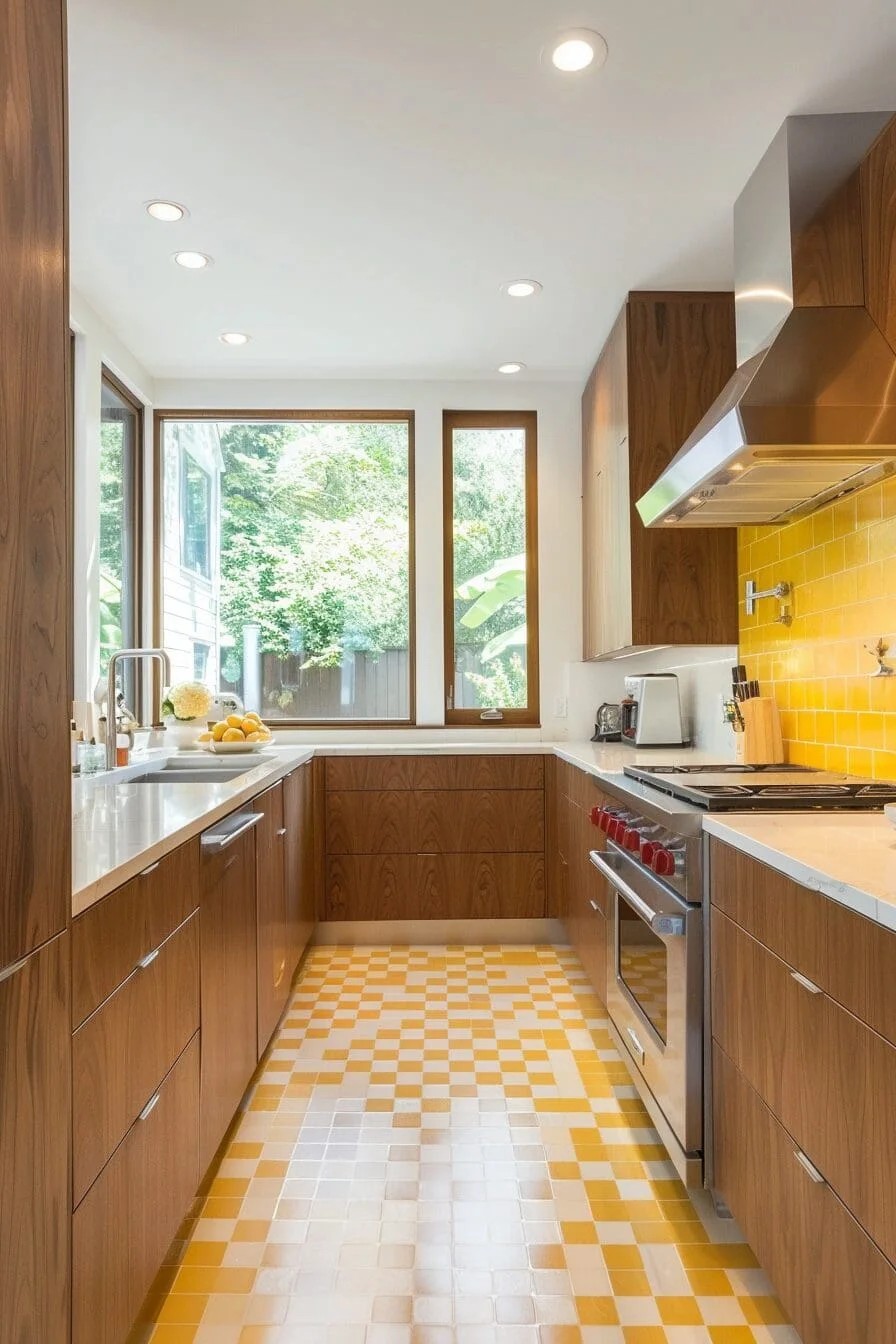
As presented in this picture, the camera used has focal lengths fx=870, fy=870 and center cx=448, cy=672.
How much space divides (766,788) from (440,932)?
6.93 feet

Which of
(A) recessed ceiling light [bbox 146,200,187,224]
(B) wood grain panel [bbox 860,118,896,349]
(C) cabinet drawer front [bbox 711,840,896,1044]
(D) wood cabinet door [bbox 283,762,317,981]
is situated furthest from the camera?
(D) wood cabinet door [bbox 283,762,317,981]

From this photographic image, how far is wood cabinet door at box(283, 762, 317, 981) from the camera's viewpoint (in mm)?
2977

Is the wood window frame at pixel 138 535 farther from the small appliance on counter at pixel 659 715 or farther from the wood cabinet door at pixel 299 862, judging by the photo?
the small appliance on counter at pixel 659 715

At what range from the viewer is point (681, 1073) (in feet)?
5.95

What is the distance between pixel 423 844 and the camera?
146 inches

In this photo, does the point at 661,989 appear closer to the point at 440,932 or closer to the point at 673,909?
the point at 673,909

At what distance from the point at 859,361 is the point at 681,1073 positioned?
160 cm

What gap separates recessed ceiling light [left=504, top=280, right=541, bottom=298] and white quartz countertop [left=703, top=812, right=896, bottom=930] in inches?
83.9

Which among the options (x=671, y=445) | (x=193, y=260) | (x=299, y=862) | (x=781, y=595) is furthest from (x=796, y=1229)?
(x=193, y=260)

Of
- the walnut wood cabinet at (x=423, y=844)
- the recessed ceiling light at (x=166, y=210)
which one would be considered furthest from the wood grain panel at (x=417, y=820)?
the recessed ceiling light at (x=166, y=210)

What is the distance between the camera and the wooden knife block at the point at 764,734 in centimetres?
268

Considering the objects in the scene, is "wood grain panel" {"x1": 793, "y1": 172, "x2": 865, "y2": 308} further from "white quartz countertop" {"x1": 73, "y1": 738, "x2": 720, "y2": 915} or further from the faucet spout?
the faucet spout

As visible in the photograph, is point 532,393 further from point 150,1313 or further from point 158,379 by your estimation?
point 150,1313

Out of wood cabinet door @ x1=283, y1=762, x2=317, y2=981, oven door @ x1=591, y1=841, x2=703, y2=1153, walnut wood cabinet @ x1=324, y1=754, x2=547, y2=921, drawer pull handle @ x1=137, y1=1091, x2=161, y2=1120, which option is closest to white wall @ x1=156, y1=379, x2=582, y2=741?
walnut wood cabinet @ x1=324, y1=754, x2=547, y2=921
